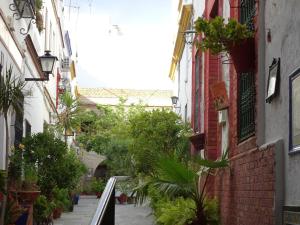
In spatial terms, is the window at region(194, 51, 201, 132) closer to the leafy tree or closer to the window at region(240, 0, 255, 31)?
the window at region(240, 0, 255, 31)

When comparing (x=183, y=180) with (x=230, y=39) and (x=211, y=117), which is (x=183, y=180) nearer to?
(x=230, y=39)

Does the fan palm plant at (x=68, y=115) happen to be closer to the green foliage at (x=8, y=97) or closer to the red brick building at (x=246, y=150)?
the red brick building at (x=246, y=150)

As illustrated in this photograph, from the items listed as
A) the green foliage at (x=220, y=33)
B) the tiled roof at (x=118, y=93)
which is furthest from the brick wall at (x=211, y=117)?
the tiled roof at (x=118, y=93)

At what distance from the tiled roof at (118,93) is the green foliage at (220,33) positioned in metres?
42.6

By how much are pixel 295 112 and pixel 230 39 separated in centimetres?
203

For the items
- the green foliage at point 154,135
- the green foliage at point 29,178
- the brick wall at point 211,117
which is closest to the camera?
the green foliage at point 29,178

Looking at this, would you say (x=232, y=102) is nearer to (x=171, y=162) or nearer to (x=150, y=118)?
(x=171, y=162)

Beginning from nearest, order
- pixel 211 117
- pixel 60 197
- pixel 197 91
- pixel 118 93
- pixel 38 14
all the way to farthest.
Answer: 1. pixel 211 117
2. pixel 38 14
3. pixel 197 91
4. pixel 60 197
5. pixel 118 93

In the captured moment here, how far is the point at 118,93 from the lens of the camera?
2015 inches

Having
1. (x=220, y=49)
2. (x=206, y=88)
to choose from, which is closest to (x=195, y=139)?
(x=206, y=88)

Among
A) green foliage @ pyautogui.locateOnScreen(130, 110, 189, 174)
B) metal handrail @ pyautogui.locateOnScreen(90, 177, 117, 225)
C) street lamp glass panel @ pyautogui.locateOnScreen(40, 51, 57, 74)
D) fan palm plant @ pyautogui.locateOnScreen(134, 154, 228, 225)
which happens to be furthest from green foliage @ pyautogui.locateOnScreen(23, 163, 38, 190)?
metal handrail @ pyautogui.locateOnScreen(90, 177, 117, 225)

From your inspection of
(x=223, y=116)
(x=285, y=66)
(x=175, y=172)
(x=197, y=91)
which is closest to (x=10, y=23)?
(x=223, y=116)

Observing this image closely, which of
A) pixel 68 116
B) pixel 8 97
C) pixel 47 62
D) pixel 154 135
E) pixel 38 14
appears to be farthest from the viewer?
pixel 68 116

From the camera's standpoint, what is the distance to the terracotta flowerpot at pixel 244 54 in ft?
24.0
